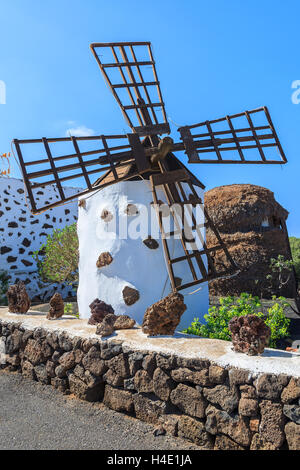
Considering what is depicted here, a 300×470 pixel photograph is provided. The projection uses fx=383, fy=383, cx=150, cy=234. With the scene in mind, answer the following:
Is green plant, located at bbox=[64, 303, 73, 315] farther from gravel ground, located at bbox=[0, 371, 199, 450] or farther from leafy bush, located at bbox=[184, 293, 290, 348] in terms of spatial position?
gravel ground, located at bbox=[0, 371, 199, 450]

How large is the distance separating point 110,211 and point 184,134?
177 centimetres

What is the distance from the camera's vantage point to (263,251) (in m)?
11.1

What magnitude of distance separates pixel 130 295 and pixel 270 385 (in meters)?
3.48

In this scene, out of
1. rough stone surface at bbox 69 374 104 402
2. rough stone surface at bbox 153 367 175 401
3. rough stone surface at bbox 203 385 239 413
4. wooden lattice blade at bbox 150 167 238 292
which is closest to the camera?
rough stone surface at bbox 203 385 239 413

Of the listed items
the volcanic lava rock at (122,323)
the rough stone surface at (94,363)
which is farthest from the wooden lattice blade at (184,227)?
the rough stone surface at (94,363)

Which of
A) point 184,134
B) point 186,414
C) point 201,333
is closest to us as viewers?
point 186,414

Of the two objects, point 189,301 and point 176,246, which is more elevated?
point 176,246

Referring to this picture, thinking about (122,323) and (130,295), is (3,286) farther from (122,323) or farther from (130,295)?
(122,323)

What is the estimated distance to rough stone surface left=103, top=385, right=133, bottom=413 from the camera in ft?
13.0

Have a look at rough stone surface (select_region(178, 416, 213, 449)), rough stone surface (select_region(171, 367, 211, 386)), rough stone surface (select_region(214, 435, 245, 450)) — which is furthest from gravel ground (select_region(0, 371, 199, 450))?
rough stone surface (select_region(171, 367, 211, 386))

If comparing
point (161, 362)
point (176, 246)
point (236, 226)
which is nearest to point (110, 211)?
point (176, 246)

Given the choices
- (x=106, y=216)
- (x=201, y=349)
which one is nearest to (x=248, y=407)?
(x=201, y=349)

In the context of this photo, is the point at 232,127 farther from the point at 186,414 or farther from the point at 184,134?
the point at 186,414
